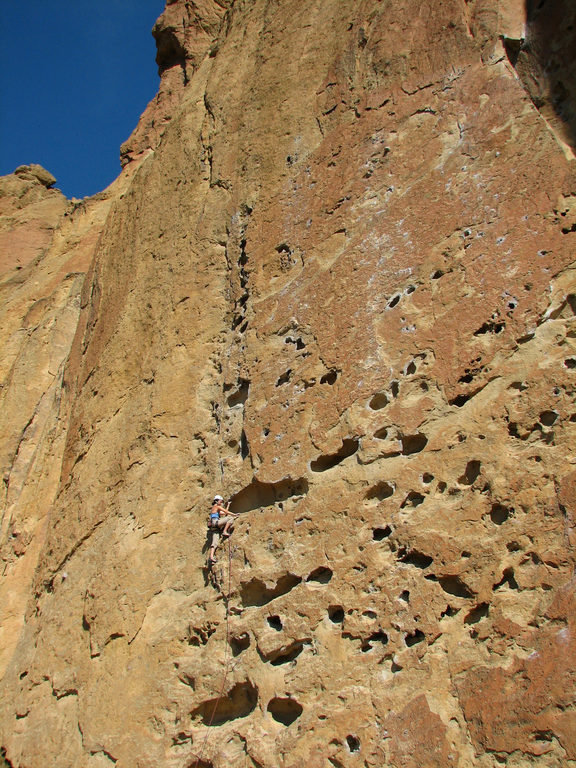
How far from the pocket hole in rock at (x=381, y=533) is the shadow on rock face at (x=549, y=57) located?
285 cm

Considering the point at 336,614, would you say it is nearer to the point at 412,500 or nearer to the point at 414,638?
the point at 414,638

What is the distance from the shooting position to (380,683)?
3.20m

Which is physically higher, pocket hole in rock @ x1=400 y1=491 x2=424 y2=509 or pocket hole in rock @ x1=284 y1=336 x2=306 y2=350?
pocket hole in rock @ x1=284 y1=336 x2=306 y2=350

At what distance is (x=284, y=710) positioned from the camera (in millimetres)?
3490

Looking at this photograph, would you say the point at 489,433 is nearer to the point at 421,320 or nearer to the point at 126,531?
the point at 421,320

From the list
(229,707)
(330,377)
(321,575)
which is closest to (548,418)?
(330,377)

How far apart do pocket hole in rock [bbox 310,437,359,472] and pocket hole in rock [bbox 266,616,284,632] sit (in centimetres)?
90

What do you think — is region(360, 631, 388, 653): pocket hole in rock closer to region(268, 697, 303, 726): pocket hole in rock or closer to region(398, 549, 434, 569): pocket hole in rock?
region(398, 549, 434, 569): pocket hole in rock

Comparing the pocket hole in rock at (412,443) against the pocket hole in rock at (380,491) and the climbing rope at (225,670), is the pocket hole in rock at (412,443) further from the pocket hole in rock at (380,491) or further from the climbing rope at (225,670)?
the climbing rope at (225,670)

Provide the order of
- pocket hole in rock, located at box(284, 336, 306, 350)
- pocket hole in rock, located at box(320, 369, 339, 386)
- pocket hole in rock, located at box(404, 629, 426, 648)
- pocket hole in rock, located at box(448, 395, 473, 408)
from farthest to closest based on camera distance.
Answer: pocket hole in rock, located at box(284, 336, 306, 350) → pocket hole in rock, located at box(320, 369, 339, 386) → pocket hole in rock, located at box(448, 395, 473, 408) → pocket hole in rock, located at box(404, 629, 426, 648)

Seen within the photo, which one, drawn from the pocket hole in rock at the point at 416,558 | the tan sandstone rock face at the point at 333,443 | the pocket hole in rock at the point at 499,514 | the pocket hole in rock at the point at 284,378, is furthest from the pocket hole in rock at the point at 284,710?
the pocket hole in rock at the point at 284,378

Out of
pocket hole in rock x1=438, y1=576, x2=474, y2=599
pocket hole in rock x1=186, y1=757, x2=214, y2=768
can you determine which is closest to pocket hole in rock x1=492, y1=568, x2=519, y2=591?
pocket hole in rock x1=438, y1=576, x2=474, y2=599

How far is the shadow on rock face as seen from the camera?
4.34 metres

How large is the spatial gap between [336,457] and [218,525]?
909 millimetres
